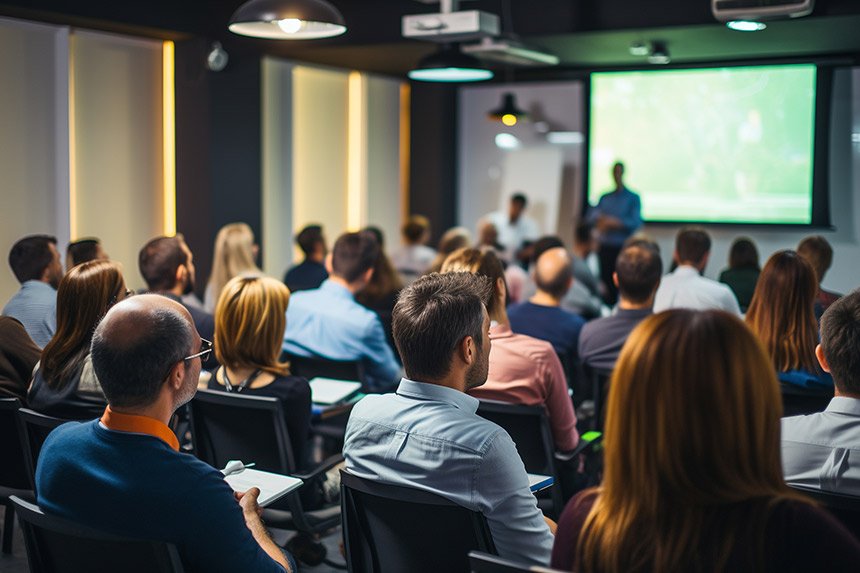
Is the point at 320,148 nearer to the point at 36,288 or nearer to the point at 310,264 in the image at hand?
the point at 310,264

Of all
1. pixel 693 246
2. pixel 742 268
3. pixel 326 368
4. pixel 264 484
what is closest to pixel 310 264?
pixel 326 368

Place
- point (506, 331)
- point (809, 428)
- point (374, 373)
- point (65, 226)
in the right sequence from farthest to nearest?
point (65, 226) → point (374, 373) → point (506, 331) → point (809, 428)

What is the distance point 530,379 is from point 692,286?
196cm

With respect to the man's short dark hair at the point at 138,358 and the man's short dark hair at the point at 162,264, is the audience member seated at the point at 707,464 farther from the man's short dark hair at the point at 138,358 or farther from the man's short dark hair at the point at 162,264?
the man's short dark hair at the point at 162,264

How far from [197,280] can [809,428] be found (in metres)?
5.98

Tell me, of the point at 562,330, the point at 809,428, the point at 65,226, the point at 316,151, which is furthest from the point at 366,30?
the point at 809,428

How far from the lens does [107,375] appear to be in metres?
1.95

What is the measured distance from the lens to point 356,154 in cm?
959

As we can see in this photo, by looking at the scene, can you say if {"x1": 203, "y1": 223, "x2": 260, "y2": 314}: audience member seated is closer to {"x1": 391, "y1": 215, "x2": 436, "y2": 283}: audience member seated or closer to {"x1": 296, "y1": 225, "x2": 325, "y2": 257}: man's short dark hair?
{"x1": 296, "y1": 225, "x2": 325, "y2": 257}: man's short dark hair

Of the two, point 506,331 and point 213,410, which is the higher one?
point 506,331

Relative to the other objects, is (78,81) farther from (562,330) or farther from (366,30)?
(562,330)

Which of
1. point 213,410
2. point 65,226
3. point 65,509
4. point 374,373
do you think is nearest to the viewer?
point 65,509

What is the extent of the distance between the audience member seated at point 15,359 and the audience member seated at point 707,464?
253cm

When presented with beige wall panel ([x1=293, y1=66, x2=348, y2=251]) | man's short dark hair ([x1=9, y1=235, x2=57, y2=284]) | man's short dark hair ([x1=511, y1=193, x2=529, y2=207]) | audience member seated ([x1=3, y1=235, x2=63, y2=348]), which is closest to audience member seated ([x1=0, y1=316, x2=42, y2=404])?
audience member seated ([x1=3, y1=235, x2=63, y2=348])
